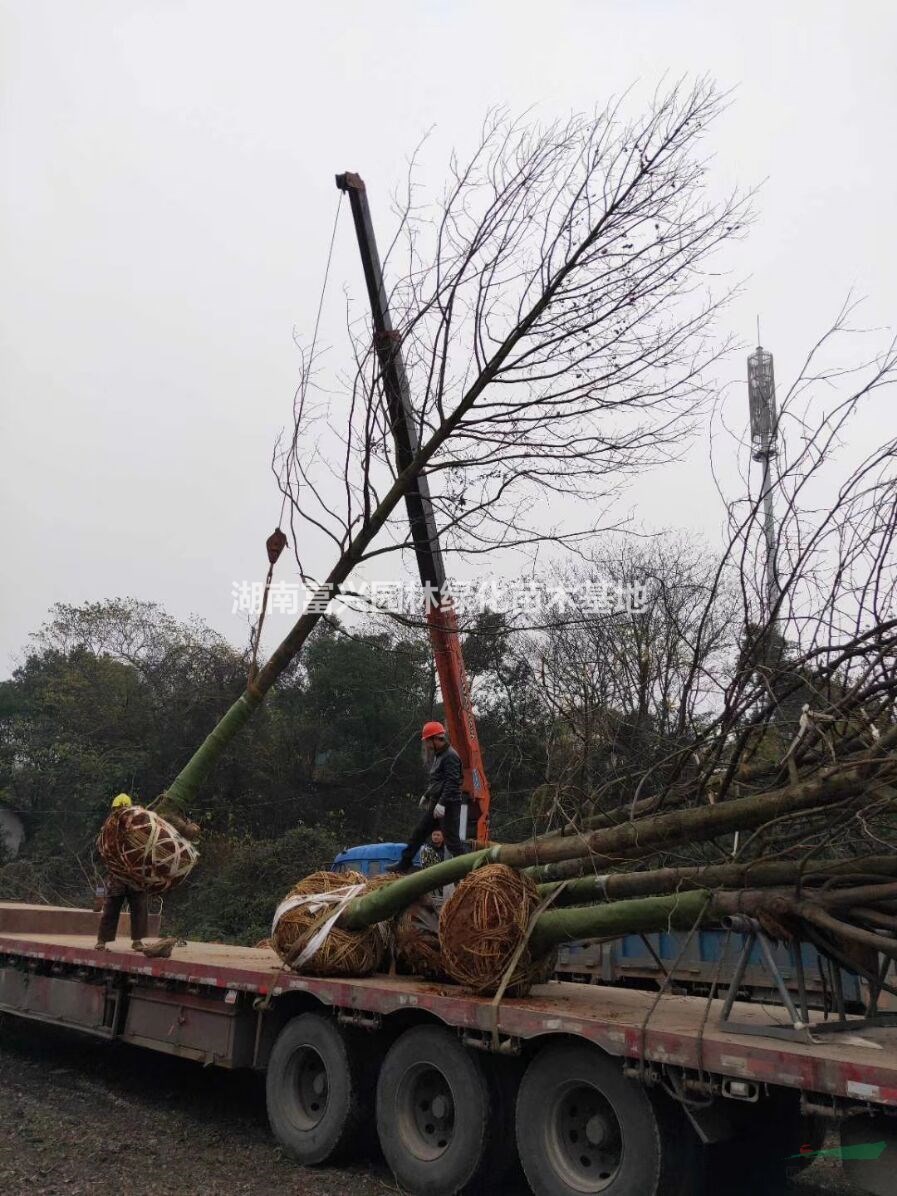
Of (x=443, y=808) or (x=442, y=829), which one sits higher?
(x=443, y=808)

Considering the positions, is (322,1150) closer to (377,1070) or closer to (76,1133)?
(377,1070)

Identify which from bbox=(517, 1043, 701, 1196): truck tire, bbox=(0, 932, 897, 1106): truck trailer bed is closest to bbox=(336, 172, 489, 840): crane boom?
bbox=(0, 932, 897, 1106): truck trailer bed

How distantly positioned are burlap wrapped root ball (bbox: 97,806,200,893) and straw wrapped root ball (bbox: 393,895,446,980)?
2.04 metres

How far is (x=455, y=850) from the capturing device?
7965 mm

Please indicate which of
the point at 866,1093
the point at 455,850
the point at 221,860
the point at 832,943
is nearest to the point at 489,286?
the point at 455,850

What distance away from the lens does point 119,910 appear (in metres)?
9.04

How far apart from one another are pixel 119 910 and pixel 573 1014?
A: 16.5 feet

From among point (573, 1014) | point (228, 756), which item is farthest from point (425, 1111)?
point (228, 756)

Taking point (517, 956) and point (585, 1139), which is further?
point (517, 956)

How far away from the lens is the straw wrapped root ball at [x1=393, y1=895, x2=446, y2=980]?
7035mm

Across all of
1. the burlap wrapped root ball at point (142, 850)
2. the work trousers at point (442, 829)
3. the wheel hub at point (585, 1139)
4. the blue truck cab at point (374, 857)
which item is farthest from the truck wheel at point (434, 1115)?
the blue truck cab at point (374, 857)

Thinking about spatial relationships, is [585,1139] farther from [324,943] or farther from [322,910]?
[322,910]

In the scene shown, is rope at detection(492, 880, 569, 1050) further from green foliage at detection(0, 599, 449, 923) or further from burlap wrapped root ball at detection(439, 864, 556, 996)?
green foliage at detection(0, 599, 449, 923)

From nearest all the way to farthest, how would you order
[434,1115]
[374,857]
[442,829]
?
1. [434,1115]
2. [442,829]
3. [374,857]
